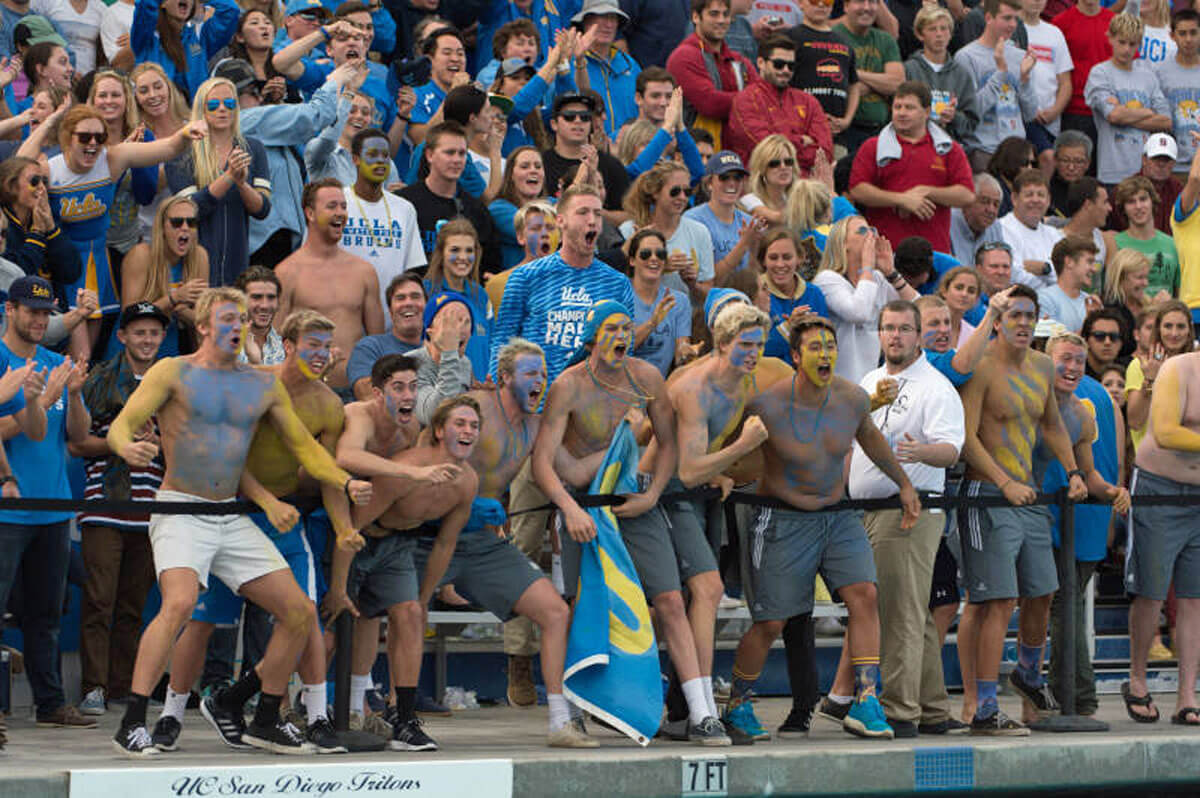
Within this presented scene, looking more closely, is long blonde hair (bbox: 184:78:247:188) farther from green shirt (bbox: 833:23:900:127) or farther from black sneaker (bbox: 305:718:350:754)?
green shirt (bbox: 833:23:900:127)

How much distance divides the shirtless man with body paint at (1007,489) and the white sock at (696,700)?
1672 millimetres

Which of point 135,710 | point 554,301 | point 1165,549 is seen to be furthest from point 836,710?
point 135,710

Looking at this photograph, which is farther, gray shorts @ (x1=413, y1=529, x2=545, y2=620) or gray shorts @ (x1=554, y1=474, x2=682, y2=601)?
gray shorts @ (x1=554, y1=474, x2=682, y2=601)

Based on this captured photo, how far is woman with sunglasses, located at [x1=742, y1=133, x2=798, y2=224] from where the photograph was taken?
12.4 meters

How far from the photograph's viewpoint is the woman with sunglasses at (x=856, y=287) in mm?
11273

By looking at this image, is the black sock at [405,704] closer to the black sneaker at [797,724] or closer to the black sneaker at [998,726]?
the black sneaker at [797,724]

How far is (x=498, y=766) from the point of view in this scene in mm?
7453

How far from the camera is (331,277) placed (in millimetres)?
10359

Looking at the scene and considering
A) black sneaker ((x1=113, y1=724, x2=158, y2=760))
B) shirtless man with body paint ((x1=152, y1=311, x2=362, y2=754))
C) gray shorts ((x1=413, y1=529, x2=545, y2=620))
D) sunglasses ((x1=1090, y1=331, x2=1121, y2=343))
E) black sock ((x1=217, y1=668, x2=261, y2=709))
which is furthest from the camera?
sunglasses ((x1=1090, y1=331, x2=1121, y2=343))

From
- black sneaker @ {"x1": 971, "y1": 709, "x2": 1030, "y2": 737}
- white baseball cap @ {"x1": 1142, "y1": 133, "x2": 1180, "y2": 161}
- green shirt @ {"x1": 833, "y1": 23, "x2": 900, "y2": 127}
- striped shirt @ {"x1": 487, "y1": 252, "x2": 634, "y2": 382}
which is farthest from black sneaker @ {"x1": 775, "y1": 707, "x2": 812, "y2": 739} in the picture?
white baseball cap @ {"x1": 1142, "y1": 133, "x2": 1180, "y2": 161}

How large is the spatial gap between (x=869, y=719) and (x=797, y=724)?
0.39 meters

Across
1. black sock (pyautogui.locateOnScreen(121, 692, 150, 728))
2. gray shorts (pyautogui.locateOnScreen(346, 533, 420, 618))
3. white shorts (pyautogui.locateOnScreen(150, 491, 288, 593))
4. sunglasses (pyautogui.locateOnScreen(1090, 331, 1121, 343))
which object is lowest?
black sock (pyautogui.locateOnScreen(121, 692, 150, 728))

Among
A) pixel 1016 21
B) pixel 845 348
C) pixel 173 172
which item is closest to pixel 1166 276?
pixel 1016 21

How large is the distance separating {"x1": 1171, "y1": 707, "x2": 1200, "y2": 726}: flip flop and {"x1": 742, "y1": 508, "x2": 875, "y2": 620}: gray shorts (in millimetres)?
2142
